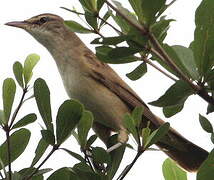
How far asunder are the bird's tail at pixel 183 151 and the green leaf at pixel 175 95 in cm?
174

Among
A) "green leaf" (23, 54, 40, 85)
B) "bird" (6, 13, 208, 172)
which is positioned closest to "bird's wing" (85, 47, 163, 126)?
"bird" (6, 13, 208, 172)

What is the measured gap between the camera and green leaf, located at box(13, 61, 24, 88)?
322 cm

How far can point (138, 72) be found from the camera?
10.3 feet

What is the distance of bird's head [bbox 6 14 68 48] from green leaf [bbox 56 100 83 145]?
2754mm

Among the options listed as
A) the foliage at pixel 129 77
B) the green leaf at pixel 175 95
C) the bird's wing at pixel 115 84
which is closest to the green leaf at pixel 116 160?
the foliage at pixel 129 77

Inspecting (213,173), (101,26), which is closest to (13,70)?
(101,26)

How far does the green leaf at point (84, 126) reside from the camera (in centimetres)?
291

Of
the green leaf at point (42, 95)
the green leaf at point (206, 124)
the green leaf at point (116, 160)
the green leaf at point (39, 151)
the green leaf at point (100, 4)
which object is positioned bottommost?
the green leaf at point (206, 124)

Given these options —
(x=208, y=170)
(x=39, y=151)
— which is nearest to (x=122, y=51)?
(x=208, y=170)

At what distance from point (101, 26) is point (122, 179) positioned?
849 mm

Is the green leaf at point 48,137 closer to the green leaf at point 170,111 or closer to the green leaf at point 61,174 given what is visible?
the green leaf at point 61,174

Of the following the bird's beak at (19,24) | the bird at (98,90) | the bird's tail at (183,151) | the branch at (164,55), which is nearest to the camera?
the branch at (164,55)

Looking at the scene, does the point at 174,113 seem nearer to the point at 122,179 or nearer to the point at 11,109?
the point at 122,179

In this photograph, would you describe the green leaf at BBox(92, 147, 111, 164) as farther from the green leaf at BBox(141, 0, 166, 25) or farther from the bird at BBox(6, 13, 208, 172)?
the bird at BBox(6, 13, 208, 172)
